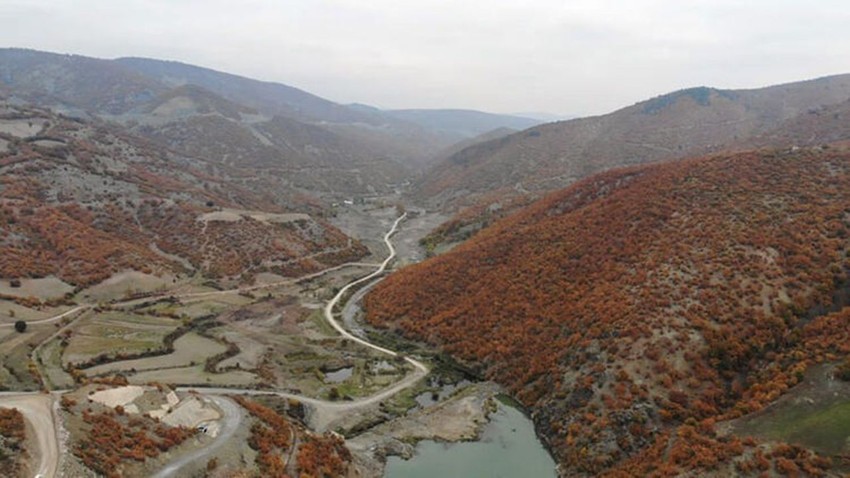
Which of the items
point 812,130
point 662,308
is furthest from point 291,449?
point 812,130

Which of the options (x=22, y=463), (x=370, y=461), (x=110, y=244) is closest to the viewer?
(x=22, y=463)

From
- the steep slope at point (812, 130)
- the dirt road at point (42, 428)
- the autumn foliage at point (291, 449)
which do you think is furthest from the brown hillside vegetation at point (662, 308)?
the steep slope at point (812, 130)

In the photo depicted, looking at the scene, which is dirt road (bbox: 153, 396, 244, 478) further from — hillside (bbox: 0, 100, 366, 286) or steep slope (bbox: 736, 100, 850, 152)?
steep slope (bbox: 736, 100, 850, 152)

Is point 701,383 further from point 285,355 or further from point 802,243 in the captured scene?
point 285,355

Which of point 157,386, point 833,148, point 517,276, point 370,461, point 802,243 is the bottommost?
point 370,461

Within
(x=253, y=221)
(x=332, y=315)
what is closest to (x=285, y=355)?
(x=332, y=315)

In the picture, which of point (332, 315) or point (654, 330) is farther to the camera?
point (332, 315)

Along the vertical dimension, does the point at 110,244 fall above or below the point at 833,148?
below
